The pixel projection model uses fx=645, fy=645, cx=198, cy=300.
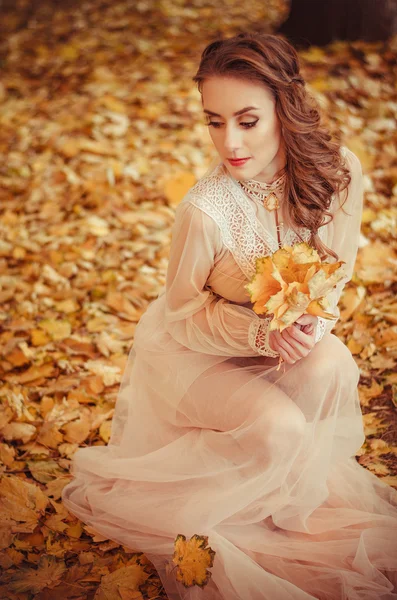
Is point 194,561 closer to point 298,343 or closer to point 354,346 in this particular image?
point 298,343

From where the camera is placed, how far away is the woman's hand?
209 cm

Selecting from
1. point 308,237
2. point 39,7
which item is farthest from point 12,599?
point 39,7

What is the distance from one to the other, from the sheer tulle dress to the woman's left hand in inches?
4.0

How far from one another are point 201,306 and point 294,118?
732mm

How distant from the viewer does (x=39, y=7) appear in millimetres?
7234

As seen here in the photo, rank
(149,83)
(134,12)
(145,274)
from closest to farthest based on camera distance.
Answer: (145,274), (149,83), (134,12)

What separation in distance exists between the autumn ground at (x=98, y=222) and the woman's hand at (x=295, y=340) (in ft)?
2.73

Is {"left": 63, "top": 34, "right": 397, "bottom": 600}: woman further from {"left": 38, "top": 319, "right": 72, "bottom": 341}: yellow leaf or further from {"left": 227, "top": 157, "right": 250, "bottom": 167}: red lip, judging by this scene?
{"left": 38, "top": 319, "right": 72, "bottom": 341}: yellow leaf

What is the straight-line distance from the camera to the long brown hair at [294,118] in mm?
2059

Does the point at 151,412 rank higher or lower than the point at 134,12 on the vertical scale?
lower

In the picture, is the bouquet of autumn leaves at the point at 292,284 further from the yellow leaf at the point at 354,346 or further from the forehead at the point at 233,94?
the yellow leaf at the point at 354,346

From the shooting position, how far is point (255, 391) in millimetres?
2234

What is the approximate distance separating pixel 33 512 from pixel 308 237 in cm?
155

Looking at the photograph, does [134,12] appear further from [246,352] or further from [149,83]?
[246,352]
